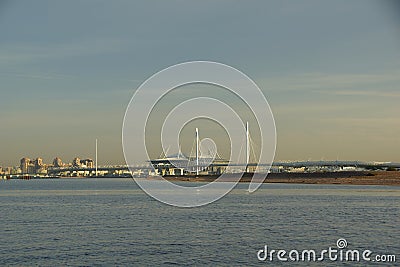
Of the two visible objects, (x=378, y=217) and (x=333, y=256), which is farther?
(x=378, y=217)

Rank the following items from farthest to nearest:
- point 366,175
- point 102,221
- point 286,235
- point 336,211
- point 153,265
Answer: point 366,175 → point 336,211 → point 102,221 → point 286,235 → point 153,265

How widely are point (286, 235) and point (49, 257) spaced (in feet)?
54.1

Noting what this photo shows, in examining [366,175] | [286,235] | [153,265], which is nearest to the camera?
[153,265]

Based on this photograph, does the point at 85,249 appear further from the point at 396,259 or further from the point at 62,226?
the point at 396,259

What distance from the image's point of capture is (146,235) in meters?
40.5

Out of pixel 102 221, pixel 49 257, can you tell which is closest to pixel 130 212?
pixel 102 221

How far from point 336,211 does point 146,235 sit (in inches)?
1057

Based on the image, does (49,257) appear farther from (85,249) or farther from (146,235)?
(146,235)

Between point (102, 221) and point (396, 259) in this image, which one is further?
point (102, 221)

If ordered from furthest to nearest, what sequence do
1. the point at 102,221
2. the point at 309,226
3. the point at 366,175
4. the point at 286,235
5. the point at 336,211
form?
the point at 366,175, the point at 336,211, the point at 102,221, the point at 309,226, the point at 286,235

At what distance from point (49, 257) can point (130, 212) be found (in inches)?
1140

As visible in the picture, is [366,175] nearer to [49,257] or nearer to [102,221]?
[102,221]

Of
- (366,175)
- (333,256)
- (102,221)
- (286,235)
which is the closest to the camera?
(333,256)

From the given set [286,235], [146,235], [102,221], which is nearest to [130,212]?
[102,221]
